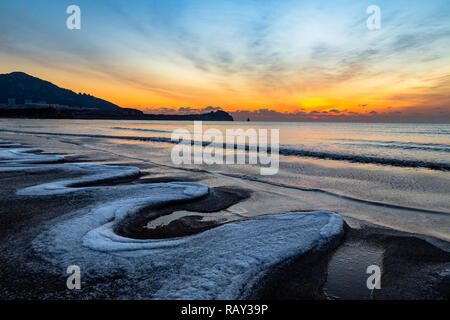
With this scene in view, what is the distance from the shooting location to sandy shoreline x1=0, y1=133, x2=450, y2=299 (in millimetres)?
2855

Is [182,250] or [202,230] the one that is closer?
[182,250]

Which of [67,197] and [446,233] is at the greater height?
[67,197]

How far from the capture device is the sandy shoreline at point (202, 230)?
2855mm

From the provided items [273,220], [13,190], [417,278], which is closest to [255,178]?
[273,220]

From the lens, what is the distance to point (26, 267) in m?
3.15

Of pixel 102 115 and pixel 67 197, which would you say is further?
pixel 102 115

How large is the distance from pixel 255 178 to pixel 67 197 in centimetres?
654

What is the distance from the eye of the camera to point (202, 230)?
15.9 ft
